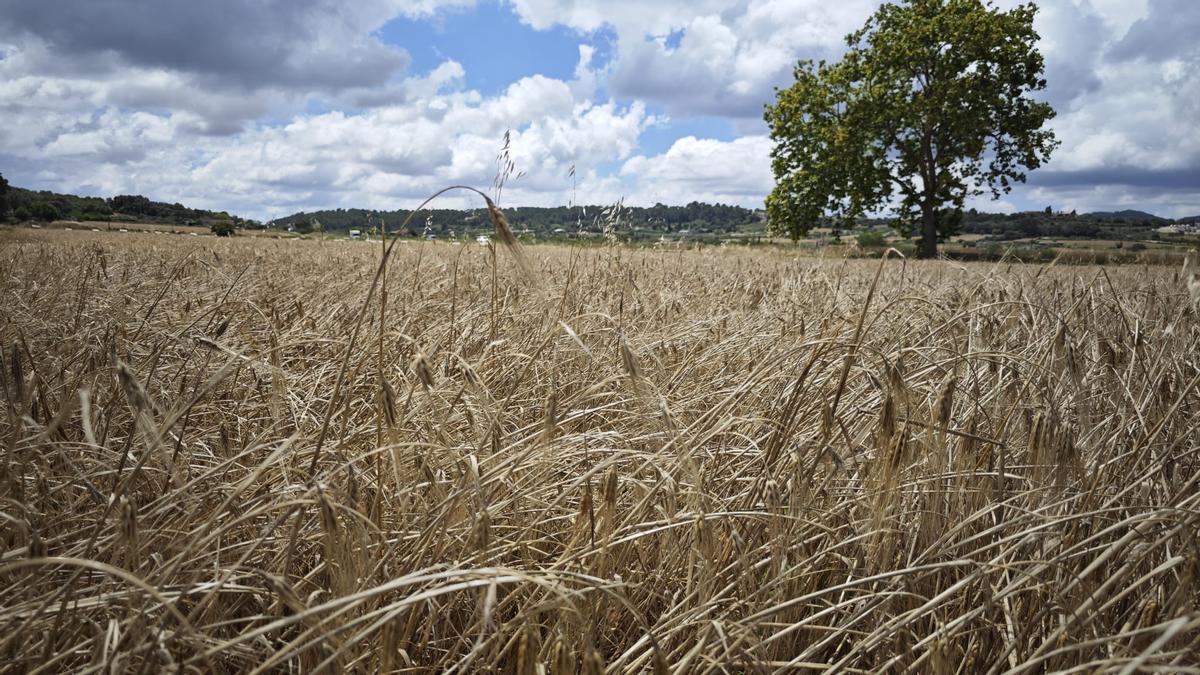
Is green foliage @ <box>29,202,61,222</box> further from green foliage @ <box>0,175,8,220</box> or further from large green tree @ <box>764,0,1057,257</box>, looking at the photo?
large green tree @ <box>764,0,1057,257</box>

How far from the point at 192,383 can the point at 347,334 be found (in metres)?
0.70

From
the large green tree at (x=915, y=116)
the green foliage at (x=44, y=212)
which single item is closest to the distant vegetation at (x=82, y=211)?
the green foliage at (x=44, y=212)

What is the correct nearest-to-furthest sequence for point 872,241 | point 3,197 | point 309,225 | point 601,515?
point 601,515 < point 309,225 < point 872,241 < point 3,197

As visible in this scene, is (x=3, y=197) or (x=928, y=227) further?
(x=3, y=197)

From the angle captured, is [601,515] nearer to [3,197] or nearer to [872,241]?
[872,241]

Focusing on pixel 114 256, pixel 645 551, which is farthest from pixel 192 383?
pixel 114 256

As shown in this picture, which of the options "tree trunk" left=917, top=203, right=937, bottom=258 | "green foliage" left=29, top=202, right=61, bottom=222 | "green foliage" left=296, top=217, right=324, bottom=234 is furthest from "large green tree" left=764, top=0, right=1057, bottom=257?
"green foliage" left=29, top=202, right=61, bottom=222

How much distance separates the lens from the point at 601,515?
1.50 metres

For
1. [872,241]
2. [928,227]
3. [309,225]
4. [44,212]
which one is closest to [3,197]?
[44,212]

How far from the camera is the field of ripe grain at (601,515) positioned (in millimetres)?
1151

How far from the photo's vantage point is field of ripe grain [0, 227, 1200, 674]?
115 cm

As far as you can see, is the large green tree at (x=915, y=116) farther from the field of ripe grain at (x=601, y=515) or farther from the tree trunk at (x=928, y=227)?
the field of ripe grain at (x=601, y=515)

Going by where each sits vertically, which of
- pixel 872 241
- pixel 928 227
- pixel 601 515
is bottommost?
pixel 601 515

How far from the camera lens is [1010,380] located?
2203 millimetres
